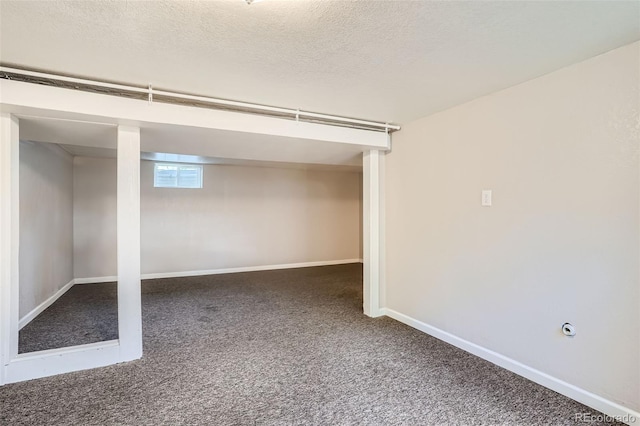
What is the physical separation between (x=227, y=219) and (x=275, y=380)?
4.43 metres

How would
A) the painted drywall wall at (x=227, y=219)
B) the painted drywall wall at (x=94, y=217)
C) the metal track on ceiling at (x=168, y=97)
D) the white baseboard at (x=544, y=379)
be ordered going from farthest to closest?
the painted drywall wall at (x=227, y=219) → the painted drywall wall at (x=94, y=217) → the metal track on ceiling at (x=168, y=97) → the white baseboard at (x=544, y=379)

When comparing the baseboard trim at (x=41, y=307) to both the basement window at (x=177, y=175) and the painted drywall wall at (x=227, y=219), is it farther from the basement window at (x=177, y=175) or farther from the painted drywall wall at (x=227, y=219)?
the basement window at (x=177, y=175)

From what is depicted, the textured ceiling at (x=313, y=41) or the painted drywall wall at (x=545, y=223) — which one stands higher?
the textured ceiling at (x=313, y=41)

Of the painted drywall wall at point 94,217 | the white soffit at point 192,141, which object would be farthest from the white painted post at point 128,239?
the painted drywall wall at point 94,217

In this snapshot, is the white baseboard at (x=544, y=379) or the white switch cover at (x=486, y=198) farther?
the white switch cover at (x=486, y=198)

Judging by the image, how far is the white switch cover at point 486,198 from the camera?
2.55 metres

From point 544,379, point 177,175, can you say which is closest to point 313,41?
point 544,379

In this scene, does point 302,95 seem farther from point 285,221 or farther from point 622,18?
point 285,221

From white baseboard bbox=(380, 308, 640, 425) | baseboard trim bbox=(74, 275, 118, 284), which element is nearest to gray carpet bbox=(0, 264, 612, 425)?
white baseboard bbox=(380, 308, 640, 425)

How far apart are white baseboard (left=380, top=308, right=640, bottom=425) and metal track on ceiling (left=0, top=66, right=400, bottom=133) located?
2133mm

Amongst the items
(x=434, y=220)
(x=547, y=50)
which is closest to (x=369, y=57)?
(x=547, y=50)

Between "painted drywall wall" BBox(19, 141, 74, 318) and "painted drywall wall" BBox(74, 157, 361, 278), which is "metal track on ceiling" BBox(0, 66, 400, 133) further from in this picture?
"painted drywall wall" BBox(74, 157, 361, 278)

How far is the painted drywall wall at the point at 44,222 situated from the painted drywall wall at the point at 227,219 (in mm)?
349


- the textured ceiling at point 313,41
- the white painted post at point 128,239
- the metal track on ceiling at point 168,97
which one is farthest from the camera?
the white painted post at point 128,239
